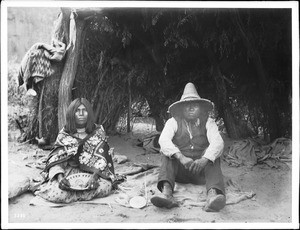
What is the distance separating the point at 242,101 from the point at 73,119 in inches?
85.2

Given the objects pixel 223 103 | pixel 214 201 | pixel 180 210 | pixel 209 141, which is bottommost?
pixel 180 210

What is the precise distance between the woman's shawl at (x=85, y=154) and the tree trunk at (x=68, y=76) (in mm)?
494

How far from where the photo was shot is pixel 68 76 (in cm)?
473

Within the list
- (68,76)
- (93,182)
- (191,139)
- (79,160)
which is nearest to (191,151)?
(191,139)

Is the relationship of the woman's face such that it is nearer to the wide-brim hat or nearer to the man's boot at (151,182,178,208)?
the wide-brim hat

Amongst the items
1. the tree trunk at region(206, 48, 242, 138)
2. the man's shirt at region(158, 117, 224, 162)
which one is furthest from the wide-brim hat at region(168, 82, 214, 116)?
the tree trunk at region(206, 48, 242, 138)

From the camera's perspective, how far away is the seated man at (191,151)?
3.99m

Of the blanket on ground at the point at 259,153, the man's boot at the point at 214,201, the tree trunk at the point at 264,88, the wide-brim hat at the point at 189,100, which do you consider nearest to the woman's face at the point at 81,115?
the wide-brim hat at the point at 189,100

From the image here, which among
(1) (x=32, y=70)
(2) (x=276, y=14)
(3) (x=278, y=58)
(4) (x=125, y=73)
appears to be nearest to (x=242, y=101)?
(3) (x=278, y=58)

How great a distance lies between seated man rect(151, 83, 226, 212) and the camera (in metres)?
3.99

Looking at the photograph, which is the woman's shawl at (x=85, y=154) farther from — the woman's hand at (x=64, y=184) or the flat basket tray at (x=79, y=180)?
the woman's hand at (x=64, y=184)

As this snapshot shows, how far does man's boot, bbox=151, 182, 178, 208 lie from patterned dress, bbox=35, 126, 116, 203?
56cm

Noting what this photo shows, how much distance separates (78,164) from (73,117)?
0.53 metres

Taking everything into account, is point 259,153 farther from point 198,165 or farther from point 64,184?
point 64,184
